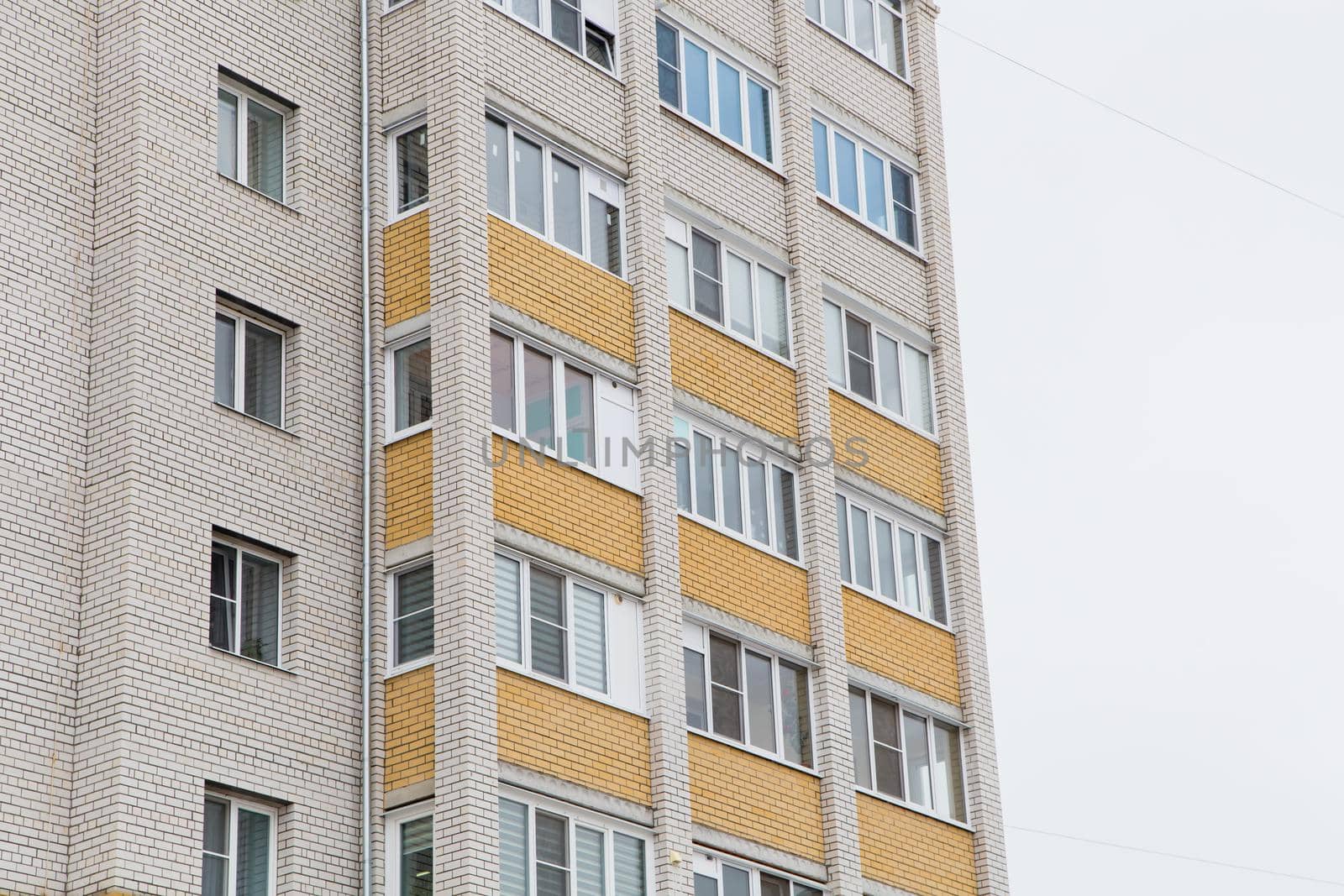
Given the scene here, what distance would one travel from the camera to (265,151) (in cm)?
2736

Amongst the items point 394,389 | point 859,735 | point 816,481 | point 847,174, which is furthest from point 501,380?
point 847,174

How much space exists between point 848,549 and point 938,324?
201 inches

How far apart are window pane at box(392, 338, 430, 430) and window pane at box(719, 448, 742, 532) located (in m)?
5.12

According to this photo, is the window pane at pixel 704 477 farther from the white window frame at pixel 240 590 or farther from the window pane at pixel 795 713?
the white window frame at pixel 240 590

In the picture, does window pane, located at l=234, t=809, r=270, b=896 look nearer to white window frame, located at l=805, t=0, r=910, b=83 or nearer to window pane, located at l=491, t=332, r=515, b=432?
window pane, located at l=491, t=332, r=515, b=432

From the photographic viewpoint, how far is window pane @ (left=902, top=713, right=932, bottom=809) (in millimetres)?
31641

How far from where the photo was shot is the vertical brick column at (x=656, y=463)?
26594mm

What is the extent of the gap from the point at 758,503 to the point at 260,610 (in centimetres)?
822

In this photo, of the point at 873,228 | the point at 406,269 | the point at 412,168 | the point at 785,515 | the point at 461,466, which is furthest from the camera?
the point at 873,228

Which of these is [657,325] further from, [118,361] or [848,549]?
[118,361]

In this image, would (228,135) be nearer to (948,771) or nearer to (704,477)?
(704,477)

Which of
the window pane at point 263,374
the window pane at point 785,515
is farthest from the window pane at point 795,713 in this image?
the window pane at point 263,374

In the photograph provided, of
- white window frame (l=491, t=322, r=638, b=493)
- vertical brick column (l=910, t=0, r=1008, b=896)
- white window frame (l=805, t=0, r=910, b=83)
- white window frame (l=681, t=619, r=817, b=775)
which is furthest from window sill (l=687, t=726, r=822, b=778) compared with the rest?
white window frame (l=805, t=0, r=910, b=83)

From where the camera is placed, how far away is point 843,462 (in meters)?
32.0
